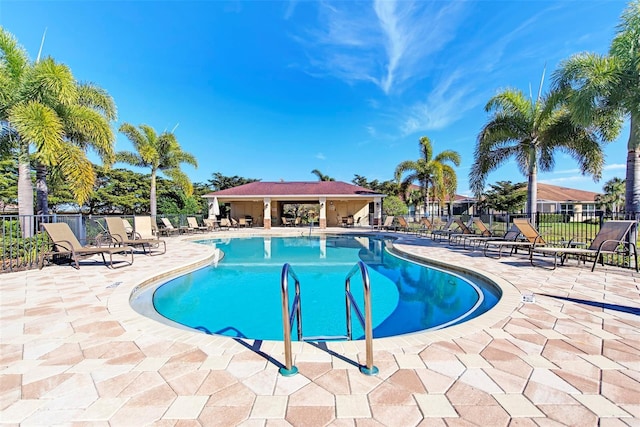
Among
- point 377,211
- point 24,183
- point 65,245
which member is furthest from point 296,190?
point 65,245

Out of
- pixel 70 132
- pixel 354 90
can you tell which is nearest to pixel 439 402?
pixel 70 132

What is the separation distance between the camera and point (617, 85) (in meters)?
7.39

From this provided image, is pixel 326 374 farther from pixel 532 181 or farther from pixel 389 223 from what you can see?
pixel 389 223

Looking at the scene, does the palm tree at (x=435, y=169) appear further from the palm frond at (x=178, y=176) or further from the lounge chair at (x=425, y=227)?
the palm frond at (x=178, y=176)

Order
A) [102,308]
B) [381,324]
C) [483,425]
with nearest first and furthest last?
[483,425] → [102,308] → [381,324]

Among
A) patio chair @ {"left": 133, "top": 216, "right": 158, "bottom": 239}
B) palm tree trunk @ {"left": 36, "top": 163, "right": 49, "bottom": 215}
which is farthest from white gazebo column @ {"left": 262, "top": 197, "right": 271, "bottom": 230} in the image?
palm tree trunk @ {"left": 36, "top": 163, "right": 49, "bottom": 215}

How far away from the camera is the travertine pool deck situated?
6.24 feet

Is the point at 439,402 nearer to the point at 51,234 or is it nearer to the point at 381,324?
the point at 381,324

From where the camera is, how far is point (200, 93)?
21.3 m

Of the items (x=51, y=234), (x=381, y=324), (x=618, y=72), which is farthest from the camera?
(x=618, y=72)

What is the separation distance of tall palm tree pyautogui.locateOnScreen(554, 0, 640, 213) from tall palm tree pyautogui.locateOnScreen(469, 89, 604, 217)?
1768 millimetres

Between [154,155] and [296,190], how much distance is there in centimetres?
1100

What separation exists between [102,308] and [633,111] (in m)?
12.3

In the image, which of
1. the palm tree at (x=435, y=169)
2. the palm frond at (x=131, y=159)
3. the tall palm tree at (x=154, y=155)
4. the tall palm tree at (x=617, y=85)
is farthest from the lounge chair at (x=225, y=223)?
the tall palm tree at (x=617, y=85)
